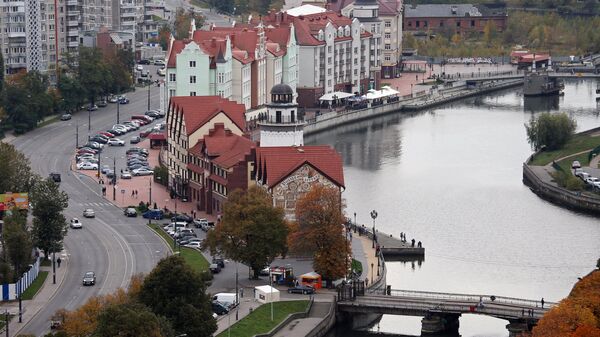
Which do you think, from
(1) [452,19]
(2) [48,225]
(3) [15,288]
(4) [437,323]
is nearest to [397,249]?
(4) [437,323]

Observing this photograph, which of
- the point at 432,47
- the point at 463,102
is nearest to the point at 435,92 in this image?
the point at 463,102

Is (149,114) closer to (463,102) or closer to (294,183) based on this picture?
(463,102)

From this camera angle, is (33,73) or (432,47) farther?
(432,47)

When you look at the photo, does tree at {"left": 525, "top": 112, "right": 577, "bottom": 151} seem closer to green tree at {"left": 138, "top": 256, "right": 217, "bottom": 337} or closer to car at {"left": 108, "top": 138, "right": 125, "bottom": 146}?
car at {"left": 108, "top": 138, "right": 125, "bottom": 146}

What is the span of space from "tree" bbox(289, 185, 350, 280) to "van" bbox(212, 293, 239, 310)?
427 cm

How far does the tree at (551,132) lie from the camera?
9850cm

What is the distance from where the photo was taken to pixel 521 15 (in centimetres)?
16450

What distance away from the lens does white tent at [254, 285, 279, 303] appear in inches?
2468

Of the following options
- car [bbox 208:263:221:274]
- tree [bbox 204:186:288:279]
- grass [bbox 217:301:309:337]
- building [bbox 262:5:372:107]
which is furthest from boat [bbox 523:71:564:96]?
grass [bbox 217:301:309:337]

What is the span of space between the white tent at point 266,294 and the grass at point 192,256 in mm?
3447

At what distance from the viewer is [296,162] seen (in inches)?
2830

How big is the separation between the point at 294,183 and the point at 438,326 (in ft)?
39.7

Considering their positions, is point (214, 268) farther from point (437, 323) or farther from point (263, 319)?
point (437, 323)

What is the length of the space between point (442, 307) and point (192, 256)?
37.9ft
